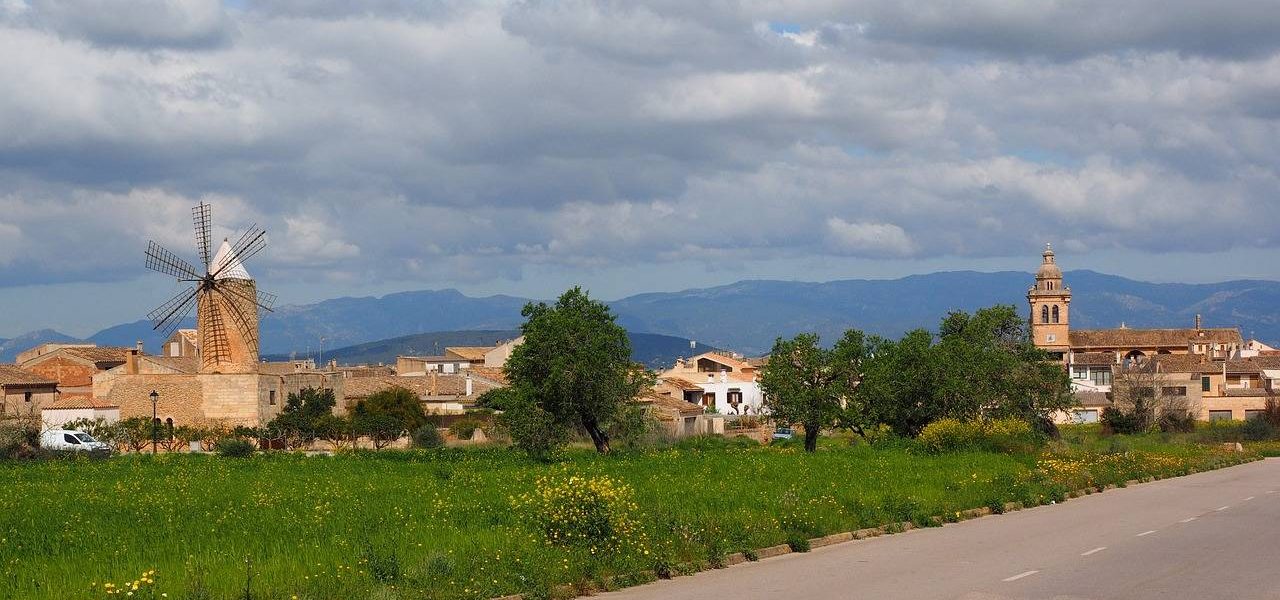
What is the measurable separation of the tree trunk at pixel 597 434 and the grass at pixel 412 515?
10.5 metres

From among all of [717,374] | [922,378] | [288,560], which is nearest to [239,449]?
[922,378]

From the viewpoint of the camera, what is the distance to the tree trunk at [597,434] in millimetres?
55344

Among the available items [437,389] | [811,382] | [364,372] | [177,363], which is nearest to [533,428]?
[811,382]

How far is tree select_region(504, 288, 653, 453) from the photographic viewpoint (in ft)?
177

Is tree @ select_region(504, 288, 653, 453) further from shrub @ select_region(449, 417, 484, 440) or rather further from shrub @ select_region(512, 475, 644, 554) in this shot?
shrub @ select_region(512, 475, 644, 554)

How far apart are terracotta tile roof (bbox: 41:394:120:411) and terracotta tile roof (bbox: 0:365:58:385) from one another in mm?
2152

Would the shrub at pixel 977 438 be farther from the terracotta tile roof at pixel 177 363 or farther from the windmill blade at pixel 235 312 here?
the terracotta tile roof at pixel 177 363

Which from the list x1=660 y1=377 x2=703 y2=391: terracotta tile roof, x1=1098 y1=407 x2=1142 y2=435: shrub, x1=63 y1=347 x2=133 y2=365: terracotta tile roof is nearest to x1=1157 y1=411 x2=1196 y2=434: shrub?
x1=1098 y1=407 x2=1142 y2=435: shrub

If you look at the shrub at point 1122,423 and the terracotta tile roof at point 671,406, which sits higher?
the terracotta tile roof at point 671,406

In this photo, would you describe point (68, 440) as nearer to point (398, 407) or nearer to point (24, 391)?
point (398, 407)

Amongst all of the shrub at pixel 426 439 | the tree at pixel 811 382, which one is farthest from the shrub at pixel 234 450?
the tree at pixel 811 382

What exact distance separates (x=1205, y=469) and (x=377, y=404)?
156ft

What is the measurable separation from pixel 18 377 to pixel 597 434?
149ft

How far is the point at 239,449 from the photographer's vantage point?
5800 centimetres
